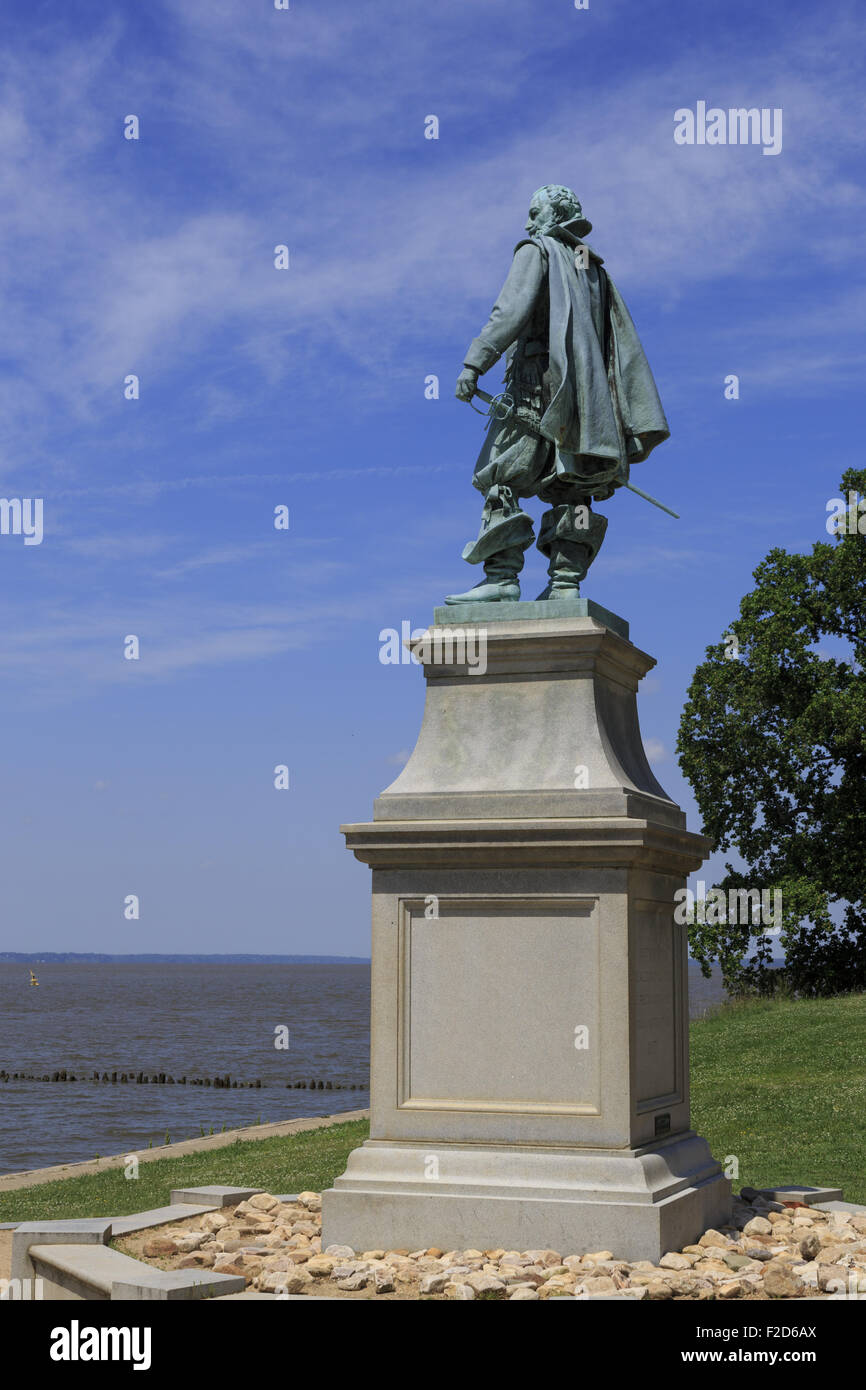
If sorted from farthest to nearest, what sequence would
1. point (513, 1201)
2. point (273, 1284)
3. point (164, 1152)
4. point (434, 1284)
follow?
point (164, 1152) < point (513, 1201) < point (273, 1284) < point (434, 1284)

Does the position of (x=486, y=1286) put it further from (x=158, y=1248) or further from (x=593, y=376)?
(x=593, y=376)

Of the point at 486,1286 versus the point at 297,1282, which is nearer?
the point at 486,1286

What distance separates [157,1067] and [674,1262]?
37.4 m

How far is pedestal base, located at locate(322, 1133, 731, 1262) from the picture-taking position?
716cm

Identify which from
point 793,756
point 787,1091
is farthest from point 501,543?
point 793,756

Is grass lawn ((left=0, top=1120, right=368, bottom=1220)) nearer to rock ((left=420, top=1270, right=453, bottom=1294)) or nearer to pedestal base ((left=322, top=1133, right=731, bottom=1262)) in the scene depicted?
pedestal base ((left=322, top=1133, right=731, bottom=1262))

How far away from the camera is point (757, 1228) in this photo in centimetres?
823

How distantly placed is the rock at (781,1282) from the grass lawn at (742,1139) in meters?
3.45

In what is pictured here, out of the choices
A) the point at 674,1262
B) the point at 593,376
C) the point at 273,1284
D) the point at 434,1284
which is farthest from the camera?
the point at 593,376

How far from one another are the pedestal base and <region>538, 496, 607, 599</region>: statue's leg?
3282 mm

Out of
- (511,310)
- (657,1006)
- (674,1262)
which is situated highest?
(511,310)

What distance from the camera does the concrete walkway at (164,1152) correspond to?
14969 millimetres
